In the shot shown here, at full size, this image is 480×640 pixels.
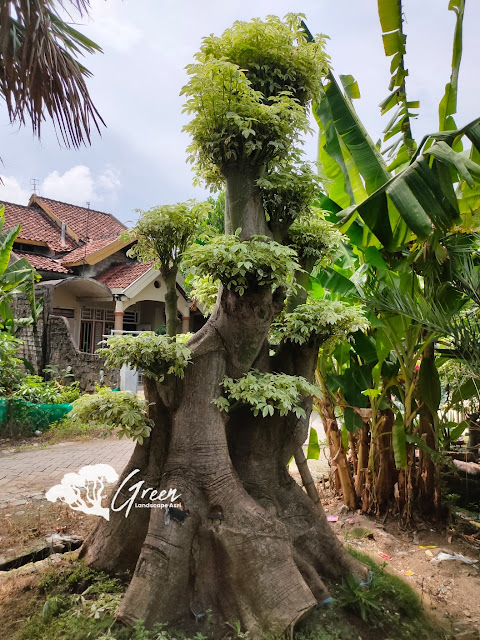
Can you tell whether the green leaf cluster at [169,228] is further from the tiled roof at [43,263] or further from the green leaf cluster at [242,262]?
the tiled roof at [43,263]

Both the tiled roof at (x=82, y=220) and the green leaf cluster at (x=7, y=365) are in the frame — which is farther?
the tiled roof at (x=82, y=220)

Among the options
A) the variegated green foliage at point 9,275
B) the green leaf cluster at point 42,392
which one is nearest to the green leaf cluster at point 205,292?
the variegated green foliage at point 9,275

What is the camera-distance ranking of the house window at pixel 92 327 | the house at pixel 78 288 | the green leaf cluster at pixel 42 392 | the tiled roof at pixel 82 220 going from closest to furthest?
the green leaf cluster at pixel 42 392
the house at pixel 78 288
the house window at pixel 92 327
the tiled roof at pixel 82 220

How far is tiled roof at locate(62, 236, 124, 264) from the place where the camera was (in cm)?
1343

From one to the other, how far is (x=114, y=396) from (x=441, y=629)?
2.80m

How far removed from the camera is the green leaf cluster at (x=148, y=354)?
2902 mm

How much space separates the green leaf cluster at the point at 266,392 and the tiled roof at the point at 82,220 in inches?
532

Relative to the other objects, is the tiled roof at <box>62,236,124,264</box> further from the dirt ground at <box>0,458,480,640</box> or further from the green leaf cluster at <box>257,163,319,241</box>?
A: the green leaf cluster at <box>257,163,319,241</box>

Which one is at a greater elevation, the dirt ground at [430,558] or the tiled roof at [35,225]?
the tiled roof at [35,225]

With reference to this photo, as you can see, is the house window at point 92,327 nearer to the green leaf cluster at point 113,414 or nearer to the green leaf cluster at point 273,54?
the green leaf cluster at point 113,414

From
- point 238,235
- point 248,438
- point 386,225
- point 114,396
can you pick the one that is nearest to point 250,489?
point 248,438

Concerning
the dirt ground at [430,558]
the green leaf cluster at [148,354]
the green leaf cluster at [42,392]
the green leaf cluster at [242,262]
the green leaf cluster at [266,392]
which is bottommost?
the dirt ground at [430,558]

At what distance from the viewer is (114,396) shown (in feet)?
10.3

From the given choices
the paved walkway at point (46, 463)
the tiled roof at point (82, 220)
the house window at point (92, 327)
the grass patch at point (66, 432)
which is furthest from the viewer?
the tiled roof at point (82, 220)
